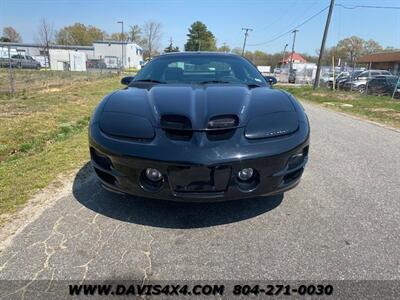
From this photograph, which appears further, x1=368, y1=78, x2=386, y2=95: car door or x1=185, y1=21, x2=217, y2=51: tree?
x1=185, y1=21, x2=217, y2=51: tree

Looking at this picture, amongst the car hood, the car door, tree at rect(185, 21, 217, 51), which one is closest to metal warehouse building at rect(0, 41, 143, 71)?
tree at rect(185, 21, 217, 51)

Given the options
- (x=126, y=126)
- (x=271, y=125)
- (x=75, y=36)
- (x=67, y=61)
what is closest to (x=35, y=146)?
(x=126, y=126)

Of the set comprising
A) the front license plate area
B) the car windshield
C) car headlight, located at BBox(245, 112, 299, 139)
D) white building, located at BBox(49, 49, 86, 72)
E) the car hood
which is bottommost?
the front license plate area

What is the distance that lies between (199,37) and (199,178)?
290 ft

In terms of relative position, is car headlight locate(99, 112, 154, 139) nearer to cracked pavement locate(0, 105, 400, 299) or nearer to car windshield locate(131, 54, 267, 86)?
cracked pavement locate(0, 105, 400, 299)

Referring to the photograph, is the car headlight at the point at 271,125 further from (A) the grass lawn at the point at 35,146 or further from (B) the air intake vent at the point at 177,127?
(A) the grass lawn at the point at 35,146

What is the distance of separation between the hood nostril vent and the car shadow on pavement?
76 cm

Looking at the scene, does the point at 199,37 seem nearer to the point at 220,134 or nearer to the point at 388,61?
the point at 388,61

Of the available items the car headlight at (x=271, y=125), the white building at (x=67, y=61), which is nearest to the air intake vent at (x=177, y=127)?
the car headlight at (x=271, y=125)

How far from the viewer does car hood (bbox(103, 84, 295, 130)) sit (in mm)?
2549

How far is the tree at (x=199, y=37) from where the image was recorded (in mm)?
84688

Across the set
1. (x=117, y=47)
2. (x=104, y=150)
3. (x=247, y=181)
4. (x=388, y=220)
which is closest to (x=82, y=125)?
(x=104, y=150)

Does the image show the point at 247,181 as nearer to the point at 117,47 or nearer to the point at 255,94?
the point at 255,94

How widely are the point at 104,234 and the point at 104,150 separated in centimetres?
63
